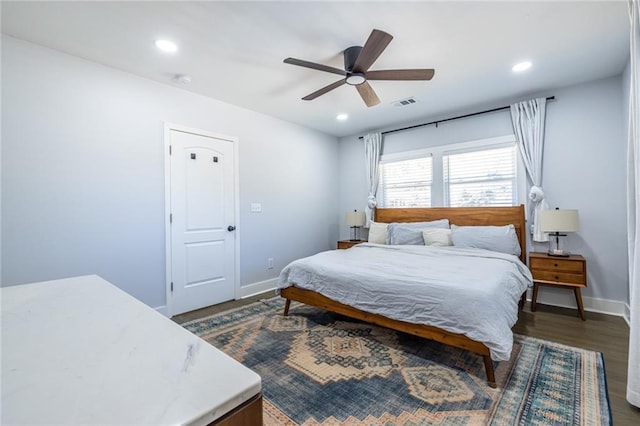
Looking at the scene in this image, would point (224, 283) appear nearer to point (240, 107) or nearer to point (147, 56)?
point (240, 107)

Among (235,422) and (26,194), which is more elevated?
(26,194)

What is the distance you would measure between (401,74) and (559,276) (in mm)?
2755

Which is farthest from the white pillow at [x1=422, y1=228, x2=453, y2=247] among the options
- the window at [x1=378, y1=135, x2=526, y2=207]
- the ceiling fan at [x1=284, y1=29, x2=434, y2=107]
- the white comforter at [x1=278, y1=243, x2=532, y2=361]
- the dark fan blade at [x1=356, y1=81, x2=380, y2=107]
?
the ceiling fan at [x1=284, y1=29, x2=434, y2=107]

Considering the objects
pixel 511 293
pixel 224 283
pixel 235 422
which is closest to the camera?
pixel 235 422

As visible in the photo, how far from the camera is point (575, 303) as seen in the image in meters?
3.40

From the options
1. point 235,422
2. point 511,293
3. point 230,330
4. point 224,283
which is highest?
point 235,422

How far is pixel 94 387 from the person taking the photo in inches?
20.9

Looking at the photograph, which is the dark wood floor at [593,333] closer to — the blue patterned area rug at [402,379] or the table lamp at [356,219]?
the blue patterned area rug at [402,379]

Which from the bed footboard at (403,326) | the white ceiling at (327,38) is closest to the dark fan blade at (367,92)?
the white ceiling at (327,38)

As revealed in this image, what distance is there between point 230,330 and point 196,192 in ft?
5.58

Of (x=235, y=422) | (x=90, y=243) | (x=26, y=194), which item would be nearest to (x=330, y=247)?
(x=90, y=243)

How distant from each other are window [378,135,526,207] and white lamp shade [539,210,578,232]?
594 mm

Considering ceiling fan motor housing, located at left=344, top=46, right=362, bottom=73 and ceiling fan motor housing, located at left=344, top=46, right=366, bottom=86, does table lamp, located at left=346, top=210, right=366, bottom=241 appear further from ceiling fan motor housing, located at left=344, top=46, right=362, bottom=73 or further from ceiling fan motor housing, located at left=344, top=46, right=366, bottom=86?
ceiling fan motor housing, located at left=344, top=46, right=362, bottom=73

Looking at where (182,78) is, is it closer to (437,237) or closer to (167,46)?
(167,46)
